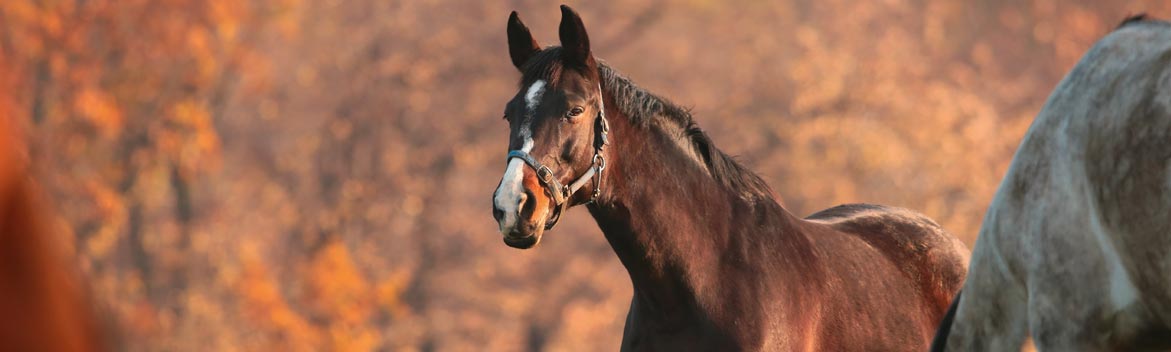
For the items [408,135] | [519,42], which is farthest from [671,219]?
[408,135]

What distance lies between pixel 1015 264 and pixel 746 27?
16.6m

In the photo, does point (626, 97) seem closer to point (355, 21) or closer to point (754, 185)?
point (754, 185)

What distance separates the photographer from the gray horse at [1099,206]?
8.84 feet

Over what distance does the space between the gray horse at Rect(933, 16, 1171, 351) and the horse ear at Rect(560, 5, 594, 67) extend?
191cm

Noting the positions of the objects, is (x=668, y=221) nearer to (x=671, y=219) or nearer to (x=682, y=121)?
(x=671, y=219)

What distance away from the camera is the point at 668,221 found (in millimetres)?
4840

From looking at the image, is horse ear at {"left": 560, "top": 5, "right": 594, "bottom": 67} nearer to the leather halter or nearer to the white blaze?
the leather halter

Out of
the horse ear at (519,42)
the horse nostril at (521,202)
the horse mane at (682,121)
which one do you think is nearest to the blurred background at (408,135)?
the horse mane at (682,121)

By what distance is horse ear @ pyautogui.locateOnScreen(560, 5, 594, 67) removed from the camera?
15.4 ft

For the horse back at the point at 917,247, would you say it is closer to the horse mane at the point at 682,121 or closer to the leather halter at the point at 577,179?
the horse mane at the point at 682,121

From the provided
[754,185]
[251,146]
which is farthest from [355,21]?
[754,185]

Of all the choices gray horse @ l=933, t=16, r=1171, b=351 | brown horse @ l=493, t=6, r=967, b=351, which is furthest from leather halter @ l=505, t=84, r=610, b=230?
gray horse @ l=933, t=16, r=1171, b=351

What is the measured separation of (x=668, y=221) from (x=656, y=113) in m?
0.40

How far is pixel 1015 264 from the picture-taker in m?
3.05
